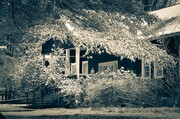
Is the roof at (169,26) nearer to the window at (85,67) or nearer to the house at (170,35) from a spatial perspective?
the house at (170,35)

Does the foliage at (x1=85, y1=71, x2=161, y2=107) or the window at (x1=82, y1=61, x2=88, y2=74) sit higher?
the window at (x1=82, y1=61, x2=88, y2=74)

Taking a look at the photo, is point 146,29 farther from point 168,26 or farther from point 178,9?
point 178,9

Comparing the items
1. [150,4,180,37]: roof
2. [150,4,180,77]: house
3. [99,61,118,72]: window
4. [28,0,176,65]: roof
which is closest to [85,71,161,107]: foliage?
[150,4,180,77]: house

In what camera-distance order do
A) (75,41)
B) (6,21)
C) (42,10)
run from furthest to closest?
(75,41) < (6,21) < (42,10)

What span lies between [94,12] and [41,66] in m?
8.99

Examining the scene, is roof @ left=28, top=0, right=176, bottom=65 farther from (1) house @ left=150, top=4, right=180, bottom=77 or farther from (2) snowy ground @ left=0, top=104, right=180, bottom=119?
(1) house @ left=150, top=4, right=180, bottom=77

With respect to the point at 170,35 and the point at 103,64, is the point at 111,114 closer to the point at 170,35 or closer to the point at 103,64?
the point at 170,35

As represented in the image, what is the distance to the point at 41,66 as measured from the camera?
71.2ft

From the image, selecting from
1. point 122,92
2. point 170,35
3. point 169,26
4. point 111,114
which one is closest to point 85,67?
point 169,26

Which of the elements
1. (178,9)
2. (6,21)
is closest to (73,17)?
(6,21)

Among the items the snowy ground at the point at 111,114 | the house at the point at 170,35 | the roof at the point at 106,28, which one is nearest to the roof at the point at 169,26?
the house at the point at 170,35

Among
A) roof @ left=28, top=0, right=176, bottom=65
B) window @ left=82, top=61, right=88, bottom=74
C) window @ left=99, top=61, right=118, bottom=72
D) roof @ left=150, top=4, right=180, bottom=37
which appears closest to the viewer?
roof @ left=28, top=0, right=176, bottom=65

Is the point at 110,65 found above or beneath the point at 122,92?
above

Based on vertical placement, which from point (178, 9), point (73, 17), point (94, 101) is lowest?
point (94, 101)
